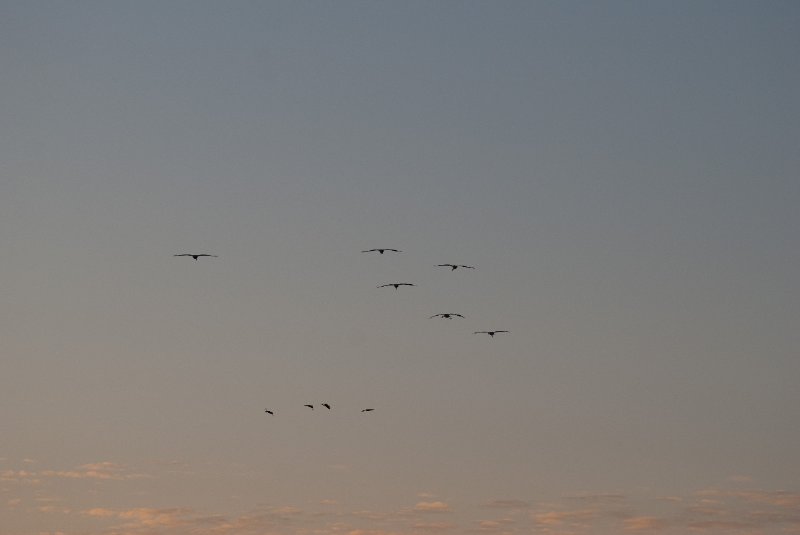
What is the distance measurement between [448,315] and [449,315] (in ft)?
0.89

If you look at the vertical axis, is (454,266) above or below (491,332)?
above

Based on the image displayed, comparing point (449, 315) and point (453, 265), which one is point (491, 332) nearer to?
point (449, 315)

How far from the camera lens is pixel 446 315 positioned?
316ft

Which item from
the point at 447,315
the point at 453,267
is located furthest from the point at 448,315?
the point at 453,267

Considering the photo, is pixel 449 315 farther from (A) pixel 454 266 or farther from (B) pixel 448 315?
(A) pixel 454 266

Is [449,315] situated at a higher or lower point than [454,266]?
lower

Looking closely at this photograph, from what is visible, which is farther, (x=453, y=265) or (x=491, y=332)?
(x=491, y=332)

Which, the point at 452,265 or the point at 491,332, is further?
the point at 491,332

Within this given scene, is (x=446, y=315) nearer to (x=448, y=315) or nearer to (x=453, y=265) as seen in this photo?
(x=448, y=315)

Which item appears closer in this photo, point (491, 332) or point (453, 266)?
point (453, 266)

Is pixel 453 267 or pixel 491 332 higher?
pixel 453 267

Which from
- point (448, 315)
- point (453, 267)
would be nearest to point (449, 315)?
point (448, 315)

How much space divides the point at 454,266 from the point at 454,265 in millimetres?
897

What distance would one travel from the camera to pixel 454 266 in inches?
3625
